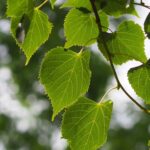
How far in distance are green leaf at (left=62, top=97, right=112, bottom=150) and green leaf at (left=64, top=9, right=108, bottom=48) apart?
112 mm

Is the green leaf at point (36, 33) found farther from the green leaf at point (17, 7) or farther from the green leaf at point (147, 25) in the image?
the green leaf at point (147, 25)

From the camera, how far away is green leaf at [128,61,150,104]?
979mm

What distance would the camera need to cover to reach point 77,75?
97cm

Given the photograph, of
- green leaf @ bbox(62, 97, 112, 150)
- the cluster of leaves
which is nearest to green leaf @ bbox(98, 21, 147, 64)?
the cluster of leaves

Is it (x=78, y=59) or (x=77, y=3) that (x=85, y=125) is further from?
(x=77, y=3)

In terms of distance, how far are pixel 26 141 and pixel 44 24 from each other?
1059cm

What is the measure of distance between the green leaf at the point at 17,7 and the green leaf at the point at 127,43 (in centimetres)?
17

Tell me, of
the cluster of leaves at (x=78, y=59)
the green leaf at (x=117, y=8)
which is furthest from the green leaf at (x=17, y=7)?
the green leaf at (x=117, y=8)

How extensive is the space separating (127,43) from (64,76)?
5.5 inches

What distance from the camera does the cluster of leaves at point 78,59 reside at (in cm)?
95

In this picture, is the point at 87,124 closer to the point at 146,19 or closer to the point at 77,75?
the point at 77,75

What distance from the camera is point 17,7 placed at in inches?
35.9

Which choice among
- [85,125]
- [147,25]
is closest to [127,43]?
[147,25]

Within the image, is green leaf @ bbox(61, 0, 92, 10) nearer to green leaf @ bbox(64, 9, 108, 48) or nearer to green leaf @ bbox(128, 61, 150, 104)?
green leaf @ bbox(64, 9, 108, 48)
